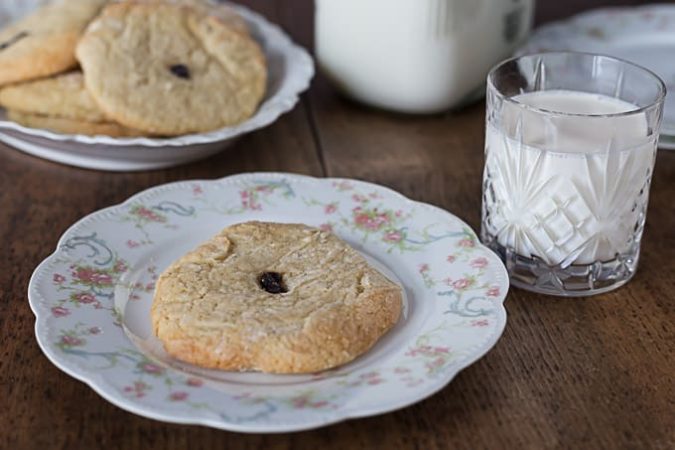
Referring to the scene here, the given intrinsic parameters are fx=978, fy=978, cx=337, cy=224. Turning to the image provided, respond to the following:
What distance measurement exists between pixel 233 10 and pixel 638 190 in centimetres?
73

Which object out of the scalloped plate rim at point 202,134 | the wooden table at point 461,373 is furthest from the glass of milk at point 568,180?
the scalloped plate rim at point 202,134

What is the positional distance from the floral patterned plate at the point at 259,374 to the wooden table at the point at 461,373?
42mm

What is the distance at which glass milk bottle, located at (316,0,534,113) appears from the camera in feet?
4.20

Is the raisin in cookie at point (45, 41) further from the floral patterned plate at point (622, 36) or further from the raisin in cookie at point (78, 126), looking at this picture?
the floral patterned plate at point (622, 36)

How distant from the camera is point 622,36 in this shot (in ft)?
4.95

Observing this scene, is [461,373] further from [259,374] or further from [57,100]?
[57,100]

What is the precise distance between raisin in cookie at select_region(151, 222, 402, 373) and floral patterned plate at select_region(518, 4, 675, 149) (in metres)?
0.63

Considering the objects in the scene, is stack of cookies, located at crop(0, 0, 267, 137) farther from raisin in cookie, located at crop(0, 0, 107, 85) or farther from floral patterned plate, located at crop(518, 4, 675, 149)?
floral patterned plate, located at crop(518, 4, 675, 149)

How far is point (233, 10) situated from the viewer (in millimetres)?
1461

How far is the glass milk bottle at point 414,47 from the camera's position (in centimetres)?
128

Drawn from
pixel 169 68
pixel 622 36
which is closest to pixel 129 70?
pixel 169 68

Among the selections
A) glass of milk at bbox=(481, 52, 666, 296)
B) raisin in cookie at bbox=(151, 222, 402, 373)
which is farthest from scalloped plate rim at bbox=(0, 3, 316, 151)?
glass of milk at bbox=(481, 52, 666, 296)

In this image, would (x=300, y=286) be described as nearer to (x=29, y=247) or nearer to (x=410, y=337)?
(x=410, y=337)

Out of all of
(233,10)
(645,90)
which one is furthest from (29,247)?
(645,90)
